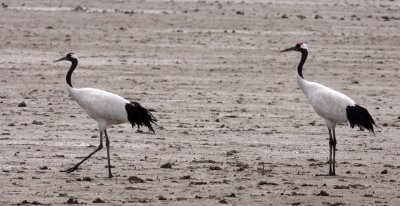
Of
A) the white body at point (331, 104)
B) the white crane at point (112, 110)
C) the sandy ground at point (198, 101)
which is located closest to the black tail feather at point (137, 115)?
the white crane at point (112, 110)

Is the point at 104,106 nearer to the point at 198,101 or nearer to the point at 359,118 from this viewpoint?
the point at 359,118

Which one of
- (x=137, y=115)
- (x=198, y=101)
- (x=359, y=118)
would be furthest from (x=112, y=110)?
(x=198, y=101)

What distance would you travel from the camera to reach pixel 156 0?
3797 centimetres

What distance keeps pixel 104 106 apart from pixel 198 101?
19.6ft

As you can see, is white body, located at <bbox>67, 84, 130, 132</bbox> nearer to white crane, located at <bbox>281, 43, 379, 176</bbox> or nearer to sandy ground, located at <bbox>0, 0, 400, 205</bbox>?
sandy ground, located at <bbox>0, 0, 400, 205</bbox>

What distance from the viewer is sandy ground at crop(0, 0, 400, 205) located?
42.8 ft

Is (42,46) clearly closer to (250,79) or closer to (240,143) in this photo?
(250,79)

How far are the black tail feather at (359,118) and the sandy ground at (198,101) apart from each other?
0.57m

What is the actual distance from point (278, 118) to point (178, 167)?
4.54 meters

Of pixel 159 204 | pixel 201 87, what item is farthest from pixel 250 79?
pixel 159 204

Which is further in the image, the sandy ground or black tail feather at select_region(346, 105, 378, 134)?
black tail feather at select_region(346, 105, 378, 134)

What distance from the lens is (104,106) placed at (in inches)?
548

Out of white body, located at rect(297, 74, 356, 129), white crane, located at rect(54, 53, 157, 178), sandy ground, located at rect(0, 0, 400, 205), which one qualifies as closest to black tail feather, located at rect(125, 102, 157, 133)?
white crane, located at rect(54, 53, 157, 178)

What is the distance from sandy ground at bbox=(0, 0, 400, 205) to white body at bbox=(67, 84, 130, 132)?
1.95 ft
